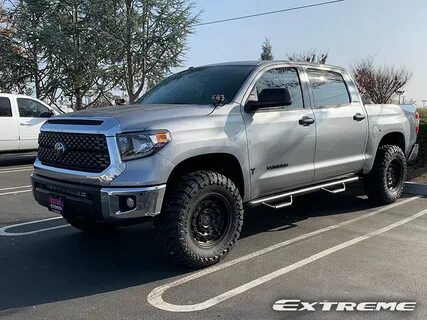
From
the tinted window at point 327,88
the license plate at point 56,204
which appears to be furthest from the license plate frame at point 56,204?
the tinted window at point 327,88

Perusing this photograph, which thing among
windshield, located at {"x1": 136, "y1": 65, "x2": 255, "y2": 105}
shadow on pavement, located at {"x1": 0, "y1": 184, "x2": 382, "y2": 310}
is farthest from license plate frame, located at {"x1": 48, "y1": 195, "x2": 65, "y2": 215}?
windshield, located at {"x1": 136, "y1": 65, "x2": 255, "y2": 105}

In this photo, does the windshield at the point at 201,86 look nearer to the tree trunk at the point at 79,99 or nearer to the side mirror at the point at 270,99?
the side mirror at the point at 270,99

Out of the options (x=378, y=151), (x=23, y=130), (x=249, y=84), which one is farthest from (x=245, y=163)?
(x=23, y=130)

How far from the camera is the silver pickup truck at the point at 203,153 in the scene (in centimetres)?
415

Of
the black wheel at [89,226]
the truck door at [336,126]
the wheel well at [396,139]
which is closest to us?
the black wheel at [89,226]

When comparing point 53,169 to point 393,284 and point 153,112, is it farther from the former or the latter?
point 393,284

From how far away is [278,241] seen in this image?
18.1 ft

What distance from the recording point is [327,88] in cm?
620

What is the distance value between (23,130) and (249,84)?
983cm

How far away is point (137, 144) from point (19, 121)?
10.2 m

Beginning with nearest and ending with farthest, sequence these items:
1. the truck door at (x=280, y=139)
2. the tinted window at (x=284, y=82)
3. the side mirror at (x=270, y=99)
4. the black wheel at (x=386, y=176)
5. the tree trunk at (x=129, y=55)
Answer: the side mirror at (x=270, y=99)
the truck door at (x=280, y=139)
the tinted window at (x=284, y=82)
the black wheel at (x=386, y=176)
the tree trunk at (x=129, y=55)

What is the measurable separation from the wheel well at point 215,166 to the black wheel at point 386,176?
2710 mm

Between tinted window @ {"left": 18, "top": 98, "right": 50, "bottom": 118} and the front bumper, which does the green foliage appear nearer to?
tinted window @ {"left": 18, "top": 98, "right": 50, "bottom": 118}

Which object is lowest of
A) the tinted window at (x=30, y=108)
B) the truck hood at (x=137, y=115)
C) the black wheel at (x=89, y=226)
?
the black wheel at (x=89, y=226)
